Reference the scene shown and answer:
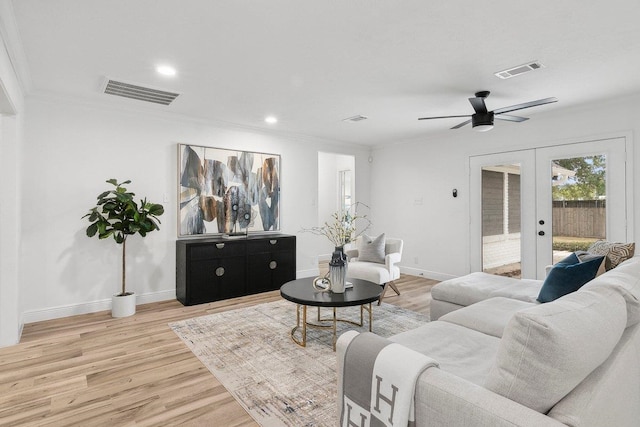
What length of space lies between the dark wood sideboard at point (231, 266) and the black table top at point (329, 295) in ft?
4.88

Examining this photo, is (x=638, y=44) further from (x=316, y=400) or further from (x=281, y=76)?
(x=316, y=400)

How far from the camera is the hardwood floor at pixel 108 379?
6.82 ft

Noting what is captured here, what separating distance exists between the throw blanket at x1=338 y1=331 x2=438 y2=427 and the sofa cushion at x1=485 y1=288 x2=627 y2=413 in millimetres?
266

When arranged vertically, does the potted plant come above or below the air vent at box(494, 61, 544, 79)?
below

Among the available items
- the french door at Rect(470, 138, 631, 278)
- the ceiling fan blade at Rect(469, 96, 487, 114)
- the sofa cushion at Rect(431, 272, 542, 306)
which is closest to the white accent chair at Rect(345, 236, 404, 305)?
the sofa cushion at Rect(431, 272, 542, 306)

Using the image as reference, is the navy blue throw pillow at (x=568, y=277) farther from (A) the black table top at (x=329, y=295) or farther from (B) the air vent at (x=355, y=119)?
(B) the air vent at (x=355, y=119)

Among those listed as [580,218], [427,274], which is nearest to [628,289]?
[580,218]

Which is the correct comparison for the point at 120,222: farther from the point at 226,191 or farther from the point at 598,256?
the point at 598,256

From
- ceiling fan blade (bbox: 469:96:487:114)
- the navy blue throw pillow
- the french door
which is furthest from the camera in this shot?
the french door

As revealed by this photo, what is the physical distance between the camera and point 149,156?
14.6 ft

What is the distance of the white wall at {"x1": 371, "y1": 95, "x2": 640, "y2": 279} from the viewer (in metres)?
4.13

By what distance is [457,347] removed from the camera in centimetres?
197

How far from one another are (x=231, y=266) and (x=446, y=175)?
371 centimetres

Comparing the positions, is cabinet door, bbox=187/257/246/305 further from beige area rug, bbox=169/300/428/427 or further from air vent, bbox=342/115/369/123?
air vent, bbox=342/115/369/123
